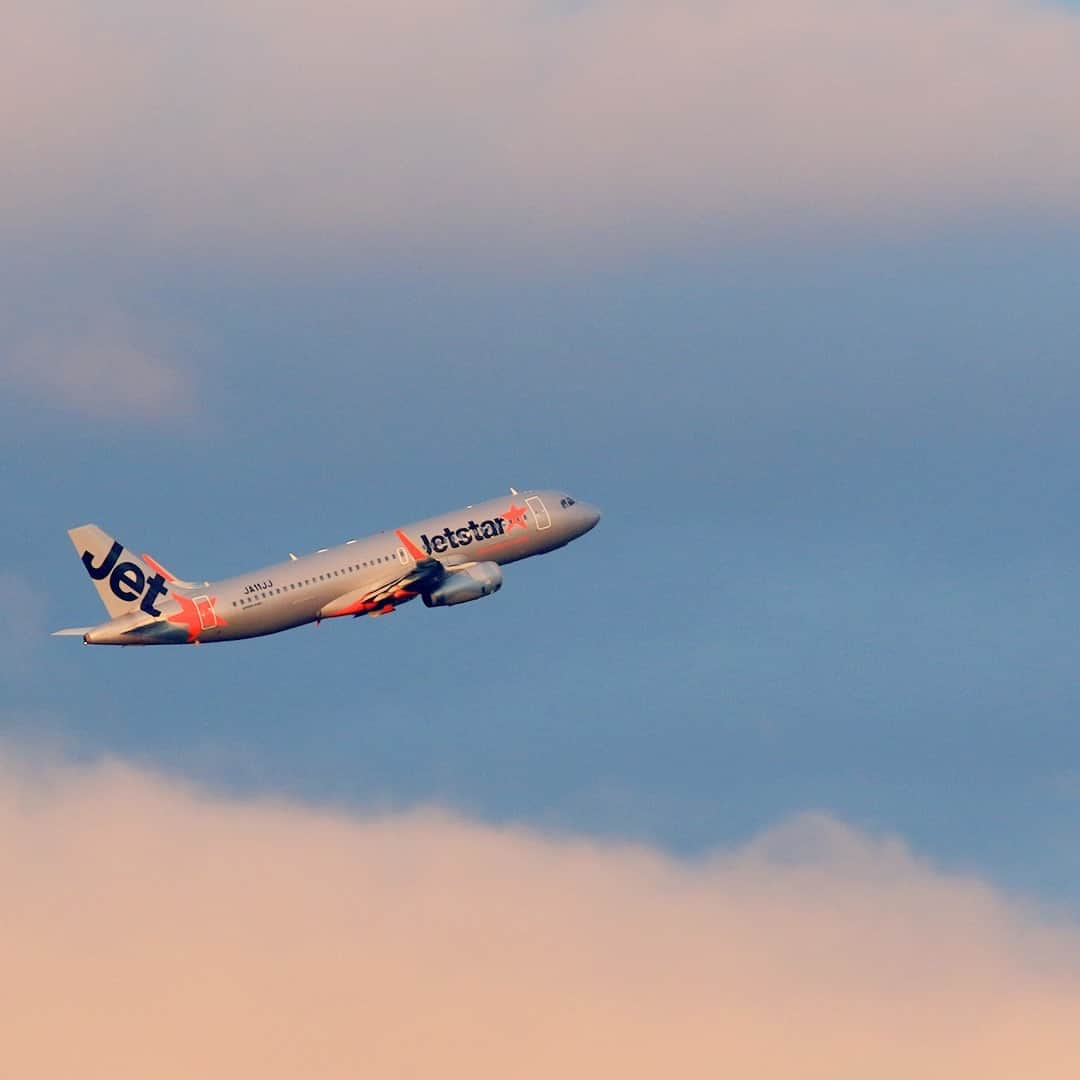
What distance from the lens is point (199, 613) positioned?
164 meters

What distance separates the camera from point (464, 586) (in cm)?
16825

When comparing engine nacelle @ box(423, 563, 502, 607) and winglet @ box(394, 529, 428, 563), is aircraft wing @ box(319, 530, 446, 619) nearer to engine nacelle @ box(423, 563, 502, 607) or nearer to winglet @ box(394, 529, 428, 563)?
winglet @ box(394, 529, 428, 563)

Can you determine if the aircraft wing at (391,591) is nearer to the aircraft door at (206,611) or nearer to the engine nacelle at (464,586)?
the engine nacelle at (464,586)

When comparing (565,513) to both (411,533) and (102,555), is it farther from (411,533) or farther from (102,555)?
(102,555)

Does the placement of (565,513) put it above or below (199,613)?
above

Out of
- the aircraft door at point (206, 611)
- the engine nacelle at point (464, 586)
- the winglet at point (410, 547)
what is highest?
the winglet at point (410, 547)

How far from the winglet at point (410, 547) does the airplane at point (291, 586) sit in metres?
0.07

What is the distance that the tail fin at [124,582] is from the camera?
165500 millimetres

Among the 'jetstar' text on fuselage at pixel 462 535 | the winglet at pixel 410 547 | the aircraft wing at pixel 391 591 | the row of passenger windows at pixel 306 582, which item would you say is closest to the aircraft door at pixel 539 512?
the 'jetstar' text on fuselage at pixel 462 535

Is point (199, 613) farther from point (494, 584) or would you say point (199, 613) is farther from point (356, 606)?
point (494, 584)

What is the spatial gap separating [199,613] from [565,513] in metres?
30.3

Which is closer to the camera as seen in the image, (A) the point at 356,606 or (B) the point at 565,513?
(A) the point at 356,606

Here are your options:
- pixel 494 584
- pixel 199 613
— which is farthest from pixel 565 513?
pixel 199 613

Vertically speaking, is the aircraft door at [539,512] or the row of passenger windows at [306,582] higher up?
the aircraft door at [539,512]
